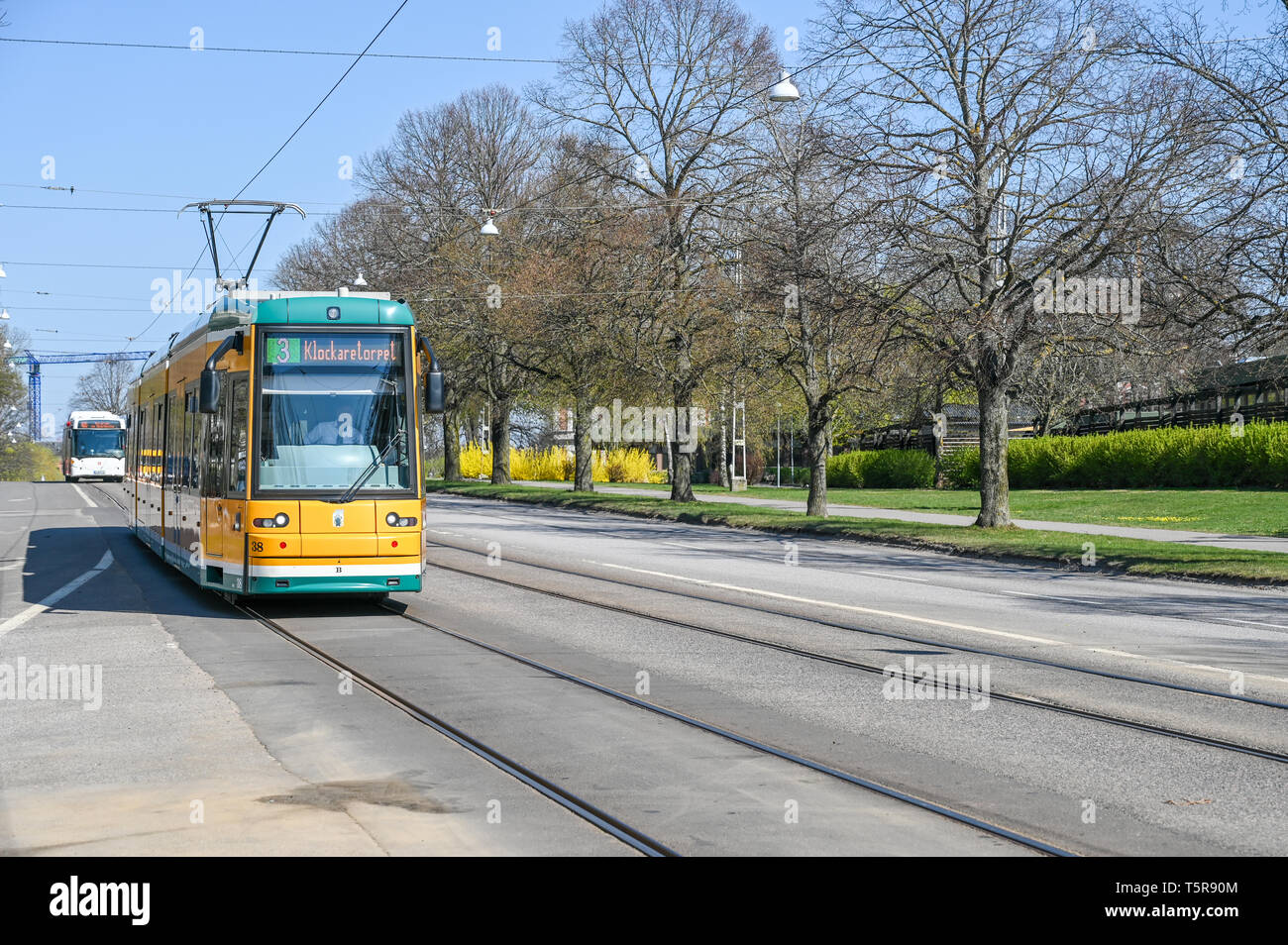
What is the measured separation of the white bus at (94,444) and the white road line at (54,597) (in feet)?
168

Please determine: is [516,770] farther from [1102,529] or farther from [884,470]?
[884,470]

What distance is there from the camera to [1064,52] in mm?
24438

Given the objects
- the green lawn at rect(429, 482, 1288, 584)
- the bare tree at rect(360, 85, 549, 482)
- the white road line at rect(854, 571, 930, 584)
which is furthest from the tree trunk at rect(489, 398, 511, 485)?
the white road line at rect(854, 571, 930, 584)

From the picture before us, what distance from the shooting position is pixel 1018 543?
24.1 metres

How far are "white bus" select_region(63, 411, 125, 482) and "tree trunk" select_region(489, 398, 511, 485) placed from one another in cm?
2350

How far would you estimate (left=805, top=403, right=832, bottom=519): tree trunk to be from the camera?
32.3 meters

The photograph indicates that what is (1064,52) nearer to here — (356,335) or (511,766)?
(356,335)

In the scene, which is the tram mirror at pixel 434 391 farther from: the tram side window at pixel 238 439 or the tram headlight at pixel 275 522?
the tram side window at pixel 238 439

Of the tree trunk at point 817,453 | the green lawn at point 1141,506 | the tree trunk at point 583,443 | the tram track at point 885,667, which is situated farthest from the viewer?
the tree trunk at point 583,443

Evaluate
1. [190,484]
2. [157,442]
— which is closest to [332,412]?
[190,484]

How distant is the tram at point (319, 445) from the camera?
45.3ft

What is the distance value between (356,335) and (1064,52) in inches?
627

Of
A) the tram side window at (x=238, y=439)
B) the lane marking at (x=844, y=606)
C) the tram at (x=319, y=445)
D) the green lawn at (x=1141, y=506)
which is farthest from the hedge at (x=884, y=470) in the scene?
the tram side window at (x=238, y=439)
